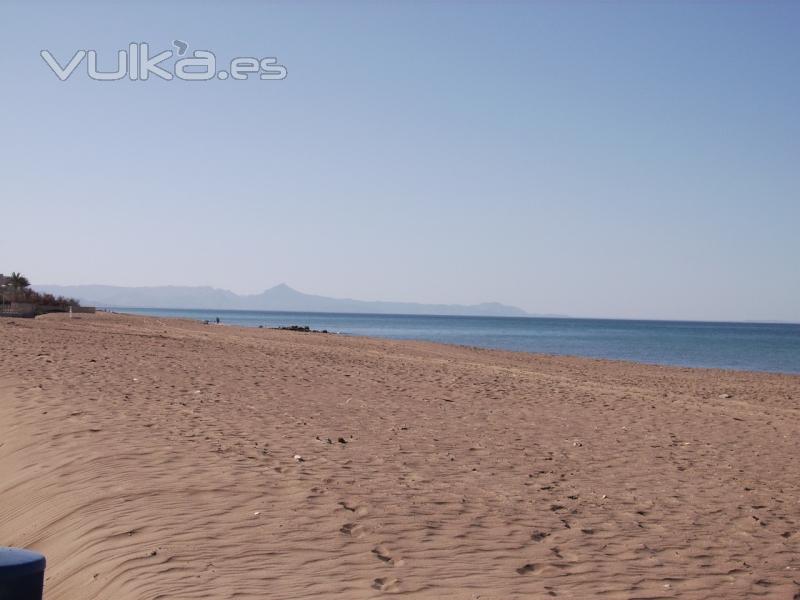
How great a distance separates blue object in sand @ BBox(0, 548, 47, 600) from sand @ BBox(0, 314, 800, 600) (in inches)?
48.0

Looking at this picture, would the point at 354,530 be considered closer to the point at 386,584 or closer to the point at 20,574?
the point at 386,584

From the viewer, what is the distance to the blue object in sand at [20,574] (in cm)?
372

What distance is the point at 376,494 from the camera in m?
7.14

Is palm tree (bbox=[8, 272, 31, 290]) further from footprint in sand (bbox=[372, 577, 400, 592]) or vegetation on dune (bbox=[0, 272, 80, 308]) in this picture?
footprint in sand (bbox=[372, 577, 400, 592])

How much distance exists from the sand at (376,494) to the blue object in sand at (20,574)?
1219 mm

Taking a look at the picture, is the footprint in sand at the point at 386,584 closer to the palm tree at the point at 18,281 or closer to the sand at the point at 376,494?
the sand at the point at 376,494

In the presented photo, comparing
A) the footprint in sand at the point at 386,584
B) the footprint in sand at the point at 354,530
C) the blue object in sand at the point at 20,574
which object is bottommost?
the footprint in sand at the point at 386,584

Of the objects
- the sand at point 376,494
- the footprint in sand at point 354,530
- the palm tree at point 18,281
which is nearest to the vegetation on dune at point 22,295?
the palm tree at point 18,281

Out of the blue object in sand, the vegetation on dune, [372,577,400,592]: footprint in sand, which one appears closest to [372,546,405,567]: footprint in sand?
[372,577,400,592]: footprint in sand

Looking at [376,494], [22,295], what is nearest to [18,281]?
[22,295]

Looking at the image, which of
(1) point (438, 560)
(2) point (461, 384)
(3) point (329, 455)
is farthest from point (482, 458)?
(2) point (461, 384)

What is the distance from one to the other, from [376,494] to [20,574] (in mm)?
3775

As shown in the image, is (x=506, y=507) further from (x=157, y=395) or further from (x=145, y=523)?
(x=157, y=395)

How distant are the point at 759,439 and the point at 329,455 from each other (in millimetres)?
7392
